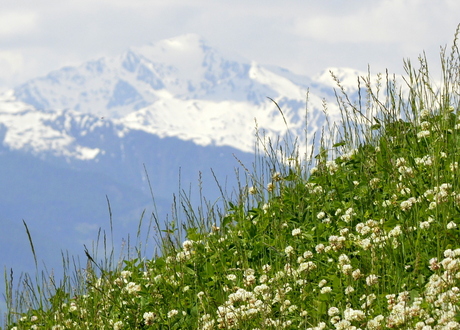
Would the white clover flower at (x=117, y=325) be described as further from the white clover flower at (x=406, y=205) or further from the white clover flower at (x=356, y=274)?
the white clover flower at (x=406, y=205)

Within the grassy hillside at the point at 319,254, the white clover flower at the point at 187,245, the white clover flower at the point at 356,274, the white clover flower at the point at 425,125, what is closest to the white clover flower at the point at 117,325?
the grassy hillside at the point at 319,254

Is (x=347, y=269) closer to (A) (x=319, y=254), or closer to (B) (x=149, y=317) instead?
(A) (x=319, y=254)

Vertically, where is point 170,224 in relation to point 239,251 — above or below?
above

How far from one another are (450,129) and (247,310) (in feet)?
10.2

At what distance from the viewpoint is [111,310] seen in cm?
537

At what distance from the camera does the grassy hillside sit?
3.89 metres

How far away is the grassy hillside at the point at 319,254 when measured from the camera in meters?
3.89

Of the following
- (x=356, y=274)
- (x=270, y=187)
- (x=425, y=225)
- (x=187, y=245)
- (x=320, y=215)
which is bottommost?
(x=356, y=274)

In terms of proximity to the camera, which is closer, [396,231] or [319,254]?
[396,231]

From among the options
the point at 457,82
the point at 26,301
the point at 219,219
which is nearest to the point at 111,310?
the point at 26,301

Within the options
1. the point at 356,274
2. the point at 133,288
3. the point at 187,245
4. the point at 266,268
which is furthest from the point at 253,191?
the point at 356,274

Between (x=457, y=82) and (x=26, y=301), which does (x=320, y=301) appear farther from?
(x=457, y=82)

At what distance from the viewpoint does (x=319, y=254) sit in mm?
5031

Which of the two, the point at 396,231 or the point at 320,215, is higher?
the point at 320,215
